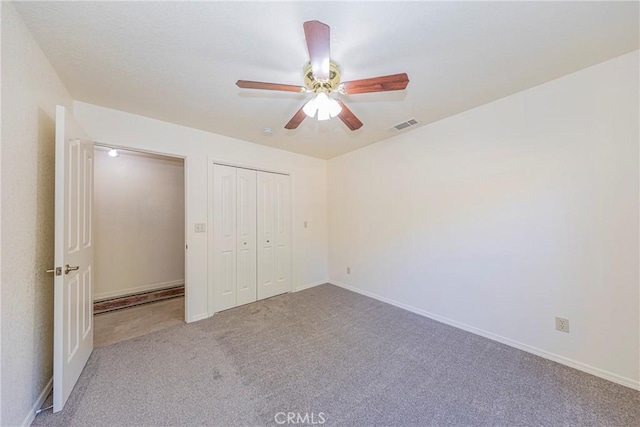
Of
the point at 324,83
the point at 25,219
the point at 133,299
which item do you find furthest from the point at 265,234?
the point at 324,83

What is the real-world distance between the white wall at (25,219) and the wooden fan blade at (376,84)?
1862 millimetres

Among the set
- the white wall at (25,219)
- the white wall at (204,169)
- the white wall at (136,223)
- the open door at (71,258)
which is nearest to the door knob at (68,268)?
the open door at (71,258)

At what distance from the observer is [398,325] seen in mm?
2658

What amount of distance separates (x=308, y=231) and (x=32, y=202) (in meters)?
3.13

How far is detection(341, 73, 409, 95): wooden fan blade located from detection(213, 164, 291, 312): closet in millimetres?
2249

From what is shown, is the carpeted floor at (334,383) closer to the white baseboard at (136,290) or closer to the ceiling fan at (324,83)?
the white baseboard at (136,290)

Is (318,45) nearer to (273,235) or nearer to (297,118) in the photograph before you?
(297,118)

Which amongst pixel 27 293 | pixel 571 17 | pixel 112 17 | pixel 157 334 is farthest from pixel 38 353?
pixel 571 17

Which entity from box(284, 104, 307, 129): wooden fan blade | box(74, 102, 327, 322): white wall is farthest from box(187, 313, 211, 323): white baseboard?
box(284, 104, 307, 129): wooden fan blade

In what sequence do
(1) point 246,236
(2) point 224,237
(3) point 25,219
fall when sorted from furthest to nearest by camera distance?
1. (1) point 246,236
2. (2) point 224,237
3. (3) point 25,219

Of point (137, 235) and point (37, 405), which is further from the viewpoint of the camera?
point (137, 235)

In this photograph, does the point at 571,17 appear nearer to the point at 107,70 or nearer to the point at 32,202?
the point at 107,70

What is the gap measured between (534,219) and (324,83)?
219 cm

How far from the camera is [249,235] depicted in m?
3.41
